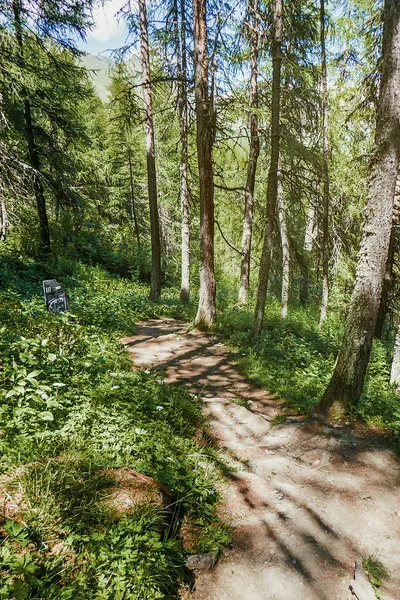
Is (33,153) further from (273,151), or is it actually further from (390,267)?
(390,267)

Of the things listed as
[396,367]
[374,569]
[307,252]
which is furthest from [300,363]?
[307,252]

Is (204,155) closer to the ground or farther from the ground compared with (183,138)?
closer to the ground

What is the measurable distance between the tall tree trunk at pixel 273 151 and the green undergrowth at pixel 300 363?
0.87m

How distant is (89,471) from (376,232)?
483cm

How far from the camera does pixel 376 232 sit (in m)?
4.71

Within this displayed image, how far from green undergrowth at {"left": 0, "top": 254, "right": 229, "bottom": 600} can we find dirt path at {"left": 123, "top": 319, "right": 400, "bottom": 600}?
1.09ft

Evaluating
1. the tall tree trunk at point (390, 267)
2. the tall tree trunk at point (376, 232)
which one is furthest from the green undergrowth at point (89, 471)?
the tall tree trunk at point (390, 267)

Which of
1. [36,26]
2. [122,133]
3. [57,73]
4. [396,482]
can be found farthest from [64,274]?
[396,482]

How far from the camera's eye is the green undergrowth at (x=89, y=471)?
7.57ft

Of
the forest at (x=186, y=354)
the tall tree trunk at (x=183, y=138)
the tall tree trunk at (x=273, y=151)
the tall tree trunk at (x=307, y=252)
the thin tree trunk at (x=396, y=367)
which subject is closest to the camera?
the forest at (x=186, y=354)

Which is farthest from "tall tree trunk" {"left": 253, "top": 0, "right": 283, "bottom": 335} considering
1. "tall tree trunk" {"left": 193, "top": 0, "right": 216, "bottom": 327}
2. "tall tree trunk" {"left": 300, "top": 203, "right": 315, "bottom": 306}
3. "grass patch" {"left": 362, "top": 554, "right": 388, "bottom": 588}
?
"grass patch" {"left": 362, "top": 554, "right": 388, "bottom": 588}

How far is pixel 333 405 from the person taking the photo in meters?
5.24

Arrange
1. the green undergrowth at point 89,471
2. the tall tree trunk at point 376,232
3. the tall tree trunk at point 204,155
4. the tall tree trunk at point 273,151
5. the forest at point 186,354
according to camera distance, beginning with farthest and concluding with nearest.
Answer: the tall tree trunk at point 204,155, the tall tree trunk at point 273,151, the tall tree trunk at point 376,232, the forest at point 186,354, the green undergrowth at point 89,471

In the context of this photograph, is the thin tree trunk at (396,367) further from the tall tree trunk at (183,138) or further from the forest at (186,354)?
the tall tree trunk at (183,138)
